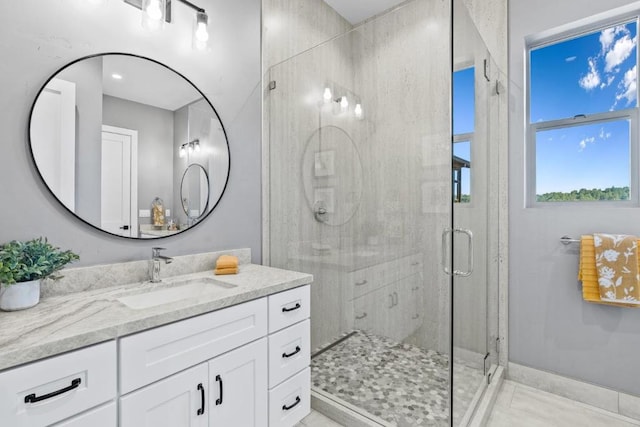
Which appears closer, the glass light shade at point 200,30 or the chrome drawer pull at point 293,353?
the chrome drawer pull at point 293,353

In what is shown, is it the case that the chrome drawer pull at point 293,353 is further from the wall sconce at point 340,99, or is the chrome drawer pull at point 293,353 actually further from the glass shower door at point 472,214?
the wall sconce at point 340,99

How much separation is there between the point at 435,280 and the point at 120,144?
1.86m

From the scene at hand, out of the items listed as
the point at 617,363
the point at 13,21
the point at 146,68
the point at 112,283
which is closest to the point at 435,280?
the point at 617,363

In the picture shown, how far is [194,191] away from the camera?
1791 millimetres

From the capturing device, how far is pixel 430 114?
1.75m

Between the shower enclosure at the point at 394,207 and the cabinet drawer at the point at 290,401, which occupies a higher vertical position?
the shower enclosure at the point at 394,207

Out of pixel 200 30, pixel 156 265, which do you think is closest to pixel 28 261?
pixel 156 265

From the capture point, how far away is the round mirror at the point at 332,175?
6.77 feet

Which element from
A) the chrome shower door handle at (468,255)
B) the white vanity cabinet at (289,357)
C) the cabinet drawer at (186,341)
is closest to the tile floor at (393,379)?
the white vanity cabinet at (289,357)

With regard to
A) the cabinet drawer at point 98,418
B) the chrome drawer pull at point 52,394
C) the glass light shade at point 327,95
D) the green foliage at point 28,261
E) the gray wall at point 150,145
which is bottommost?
the cabinet drawer at point 98,418

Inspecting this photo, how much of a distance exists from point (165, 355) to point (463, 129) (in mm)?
1700

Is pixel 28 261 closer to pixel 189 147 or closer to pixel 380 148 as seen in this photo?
pixel 189 147

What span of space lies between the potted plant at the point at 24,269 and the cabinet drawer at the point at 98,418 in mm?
474

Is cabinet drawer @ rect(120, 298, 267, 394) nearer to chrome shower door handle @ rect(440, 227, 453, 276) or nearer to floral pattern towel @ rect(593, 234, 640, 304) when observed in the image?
chrome shower door handle @ rect(440, 227, 453, 276)
